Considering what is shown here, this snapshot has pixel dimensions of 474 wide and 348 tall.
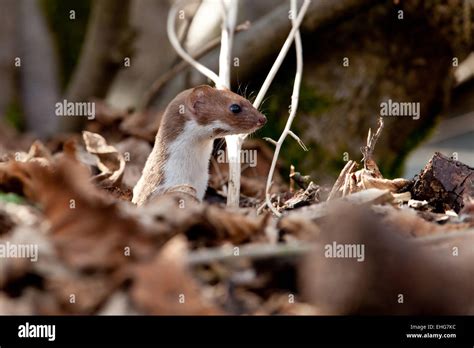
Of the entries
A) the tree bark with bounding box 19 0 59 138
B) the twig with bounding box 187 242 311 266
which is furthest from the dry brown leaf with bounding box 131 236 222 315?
the tree bark with bounding box 19 0 59 138

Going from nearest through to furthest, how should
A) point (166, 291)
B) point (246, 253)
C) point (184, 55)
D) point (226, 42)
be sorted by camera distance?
point (166, 291) → point (246, 253) → point (226, 42) → point (184, 55)

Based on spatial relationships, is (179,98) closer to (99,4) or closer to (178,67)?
(178,67)

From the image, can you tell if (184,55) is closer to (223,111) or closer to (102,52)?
(223,111)

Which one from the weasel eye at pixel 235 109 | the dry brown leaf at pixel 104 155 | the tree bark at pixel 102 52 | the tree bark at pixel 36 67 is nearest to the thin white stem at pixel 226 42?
the weasel eye at pixel 235 109

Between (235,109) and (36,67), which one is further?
(36,67)

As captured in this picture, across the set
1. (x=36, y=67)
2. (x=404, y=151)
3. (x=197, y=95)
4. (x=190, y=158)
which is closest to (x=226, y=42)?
(x=197, y=95)

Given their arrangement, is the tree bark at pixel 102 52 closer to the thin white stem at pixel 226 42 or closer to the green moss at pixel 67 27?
the green moss at pixel 67 27
